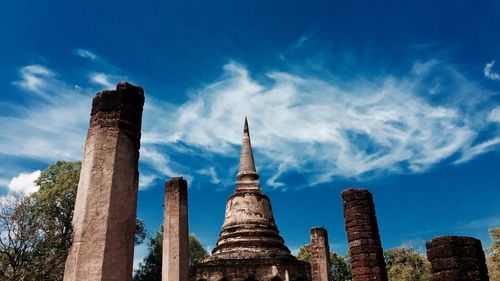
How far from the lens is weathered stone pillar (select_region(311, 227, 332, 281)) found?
543 inches

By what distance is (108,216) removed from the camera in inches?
188

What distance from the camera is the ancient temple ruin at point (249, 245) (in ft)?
53.7

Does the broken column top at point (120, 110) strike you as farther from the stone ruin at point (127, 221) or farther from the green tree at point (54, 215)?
the green tree at point (54, 215)

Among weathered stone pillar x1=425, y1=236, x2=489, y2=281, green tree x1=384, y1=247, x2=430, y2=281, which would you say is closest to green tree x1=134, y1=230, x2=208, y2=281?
green tree x1=384, y1=247, x2=430, y2=281

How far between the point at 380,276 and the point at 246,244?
376 inches

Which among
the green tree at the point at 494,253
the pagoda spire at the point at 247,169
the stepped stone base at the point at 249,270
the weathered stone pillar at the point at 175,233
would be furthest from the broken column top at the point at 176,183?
the green tree at the point at 494,253

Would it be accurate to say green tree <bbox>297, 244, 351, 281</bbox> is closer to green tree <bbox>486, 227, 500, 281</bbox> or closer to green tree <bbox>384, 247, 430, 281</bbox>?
green tree <bbox>384, 247, 430, 281</bbox>

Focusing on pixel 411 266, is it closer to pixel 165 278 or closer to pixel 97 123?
pixel 165 278

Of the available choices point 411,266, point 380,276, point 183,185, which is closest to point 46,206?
point 183,185

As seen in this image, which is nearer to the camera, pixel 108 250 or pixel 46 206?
pixel 108 250

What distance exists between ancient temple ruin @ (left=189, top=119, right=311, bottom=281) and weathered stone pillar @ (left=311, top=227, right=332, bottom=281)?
2672 millimetres

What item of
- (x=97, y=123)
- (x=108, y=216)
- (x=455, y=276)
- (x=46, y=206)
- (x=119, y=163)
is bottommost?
(x=455, y=276)

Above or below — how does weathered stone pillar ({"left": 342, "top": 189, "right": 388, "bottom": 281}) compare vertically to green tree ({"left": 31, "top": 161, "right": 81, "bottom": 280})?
below

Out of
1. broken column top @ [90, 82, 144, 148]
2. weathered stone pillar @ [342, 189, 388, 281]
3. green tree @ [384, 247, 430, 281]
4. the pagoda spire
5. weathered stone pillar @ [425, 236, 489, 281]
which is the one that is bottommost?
weathered stone pillar @ [425, 236, 489, 281]
